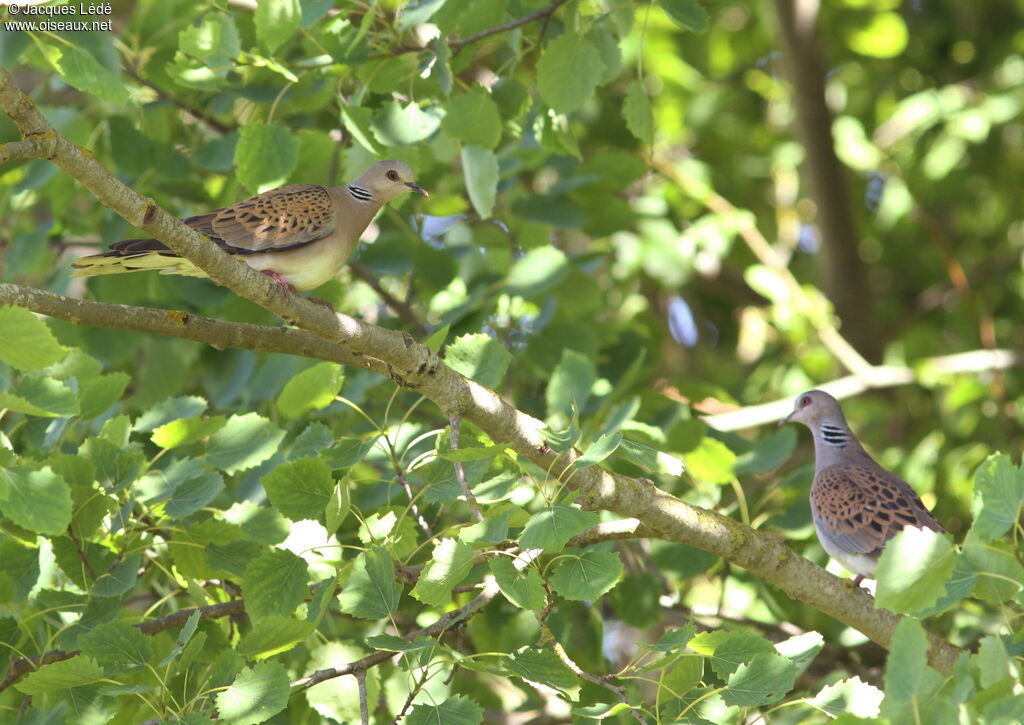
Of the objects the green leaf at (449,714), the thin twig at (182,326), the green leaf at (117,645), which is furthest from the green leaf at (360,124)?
the green leaf at (449,714)

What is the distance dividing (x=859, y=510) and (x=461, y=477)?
2.06m

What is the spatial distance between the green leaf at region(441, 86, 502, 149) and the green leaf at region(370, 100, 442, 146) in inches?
2.0

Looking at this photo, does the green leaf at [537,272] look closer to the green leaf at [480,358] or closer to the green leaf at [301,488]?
the green leaf at [480,358]

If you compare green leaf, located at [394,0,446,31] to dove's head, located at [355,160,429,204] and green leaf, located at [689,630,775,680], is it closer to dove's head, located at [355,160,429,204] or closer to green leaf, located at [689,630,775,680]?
dove's head, located at [355,160,429,204]

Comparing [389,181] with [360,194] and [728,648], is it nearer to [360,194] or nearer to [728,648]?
Result: [360,194]

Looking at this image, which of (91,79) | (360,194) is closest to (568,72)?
(360,194)

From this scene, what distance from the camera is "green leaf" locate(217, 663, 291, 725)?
2121 mm

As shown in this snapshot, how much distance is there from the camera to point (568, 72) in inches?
125

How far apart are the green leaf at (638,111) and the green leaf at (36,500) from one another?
181 centimetres

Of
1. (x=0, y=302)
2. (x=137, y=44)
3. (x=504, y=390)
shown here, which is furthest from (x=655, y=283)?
(x=0, y=302)

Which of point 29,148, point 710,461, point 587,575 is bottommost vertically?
point 710,461

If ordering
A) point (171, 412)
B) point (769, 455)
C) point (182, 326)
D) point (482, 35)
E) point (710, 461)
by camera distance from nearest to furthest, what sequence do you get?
point (182, 326)
point (171, 412)
point (482, 35)
point (710, 461)
point (769, 455)

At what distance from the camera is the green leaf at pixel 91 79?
2553 millimetres

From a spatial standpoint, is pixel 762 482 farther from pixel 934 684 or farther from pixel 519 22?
pixel 934 684
